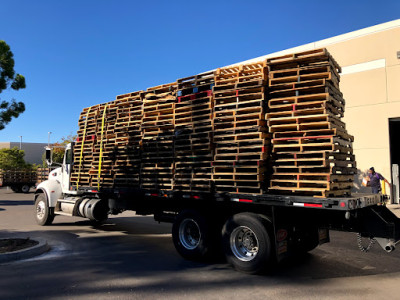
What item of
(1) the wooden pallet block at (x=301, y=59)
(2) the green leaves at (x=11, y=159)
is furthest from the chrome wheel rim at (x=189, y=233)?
(2) the green leaves at (x=11, y=159)

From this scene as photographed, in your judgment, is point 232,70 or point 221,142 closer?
point 221,142

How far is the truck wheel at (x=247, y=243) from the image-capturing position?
18.6ft

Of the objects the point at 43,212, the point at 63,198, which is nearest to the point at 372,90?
the point at 63,198

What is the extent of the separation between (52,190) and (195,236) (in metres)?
6.53

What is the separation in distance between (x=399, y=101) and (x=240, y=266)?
14.6 metres

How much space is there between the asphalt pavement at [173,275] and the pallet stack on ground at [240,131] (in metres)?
1.60

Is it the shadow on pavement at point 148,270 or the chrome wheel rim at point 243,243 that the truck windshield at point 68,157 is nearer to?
the shadow on pavement at point 148,270

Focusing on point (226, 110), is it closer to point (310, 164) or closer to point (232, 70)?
point (232, 70)

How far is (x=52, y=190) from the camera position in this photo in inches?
448

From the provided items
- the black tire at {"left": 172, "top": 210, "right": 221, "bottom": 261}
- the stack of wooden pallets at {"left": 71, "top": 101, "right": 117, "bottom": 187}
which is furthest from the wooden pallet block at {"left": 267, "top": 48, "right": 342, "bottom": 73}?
the stack of wooden pallets at {"left": 71, "top": 101, "right": 117, "bottom": 187}

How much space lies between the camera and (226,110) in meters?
6.62

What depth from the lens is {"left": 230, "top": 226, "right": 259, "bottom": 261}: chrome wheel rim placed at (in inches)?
236

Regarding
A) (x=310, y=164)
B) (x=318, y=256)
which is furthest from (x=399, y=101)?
(x=310, y=164)

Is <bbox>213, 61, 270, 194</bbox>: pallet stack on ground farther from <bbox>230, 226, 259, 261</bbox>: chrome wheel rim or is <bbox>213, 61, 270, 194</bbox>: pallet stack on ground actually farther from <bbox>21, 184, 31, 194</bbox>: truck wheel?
<bbox>21, 184, 31, 194</bbox>: truck wheel
